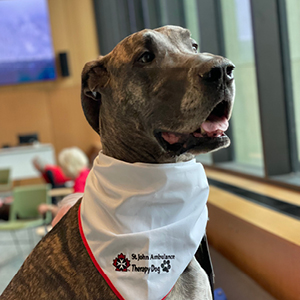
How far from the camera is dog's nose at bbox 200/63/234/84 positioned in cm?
109

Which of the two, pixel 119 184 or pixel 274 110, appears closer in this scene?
pixel 119 184

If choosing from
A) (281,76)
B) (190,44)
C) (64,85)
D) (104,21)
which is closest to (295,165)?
(281,76)

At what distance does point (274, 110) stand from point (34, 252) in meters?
2.24

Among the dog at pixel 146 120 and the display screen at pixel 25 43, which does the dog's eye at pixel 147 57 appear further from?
the display screen at pixel 25 43

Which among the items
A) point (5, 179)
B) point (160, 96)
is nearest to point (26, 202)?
point (5, 179)

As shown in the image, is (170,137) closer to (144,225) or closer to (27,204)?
(144,225)

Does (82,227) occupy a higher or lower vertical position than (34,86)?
lower

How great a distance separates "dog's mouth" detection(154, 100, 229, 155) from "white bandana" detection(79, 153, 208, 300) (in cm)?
10

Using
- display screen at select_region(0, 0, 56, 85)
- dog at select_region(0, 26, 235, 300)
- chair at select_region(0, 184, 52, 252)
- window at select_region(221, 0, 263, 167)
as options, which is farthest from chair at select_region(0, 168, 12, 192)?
dog at select_region(0, 26, 235, 300)

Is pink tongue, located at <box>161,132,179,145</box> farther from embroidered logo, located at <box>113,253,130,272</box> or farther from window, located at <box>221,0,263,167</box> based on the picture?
window, located at <box>221,0,263,167</box>

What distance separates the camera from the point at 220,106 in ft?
Result: 3.91

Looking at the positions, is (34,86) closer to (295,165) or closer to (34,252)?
(295,165)

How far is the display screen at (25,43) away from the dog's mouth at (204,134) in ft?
31.4

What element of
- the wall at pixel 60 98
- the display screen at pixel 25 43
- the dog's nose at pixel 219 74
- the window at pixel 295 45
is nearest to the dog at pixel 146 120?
the dog's nose at pixel 219 74
